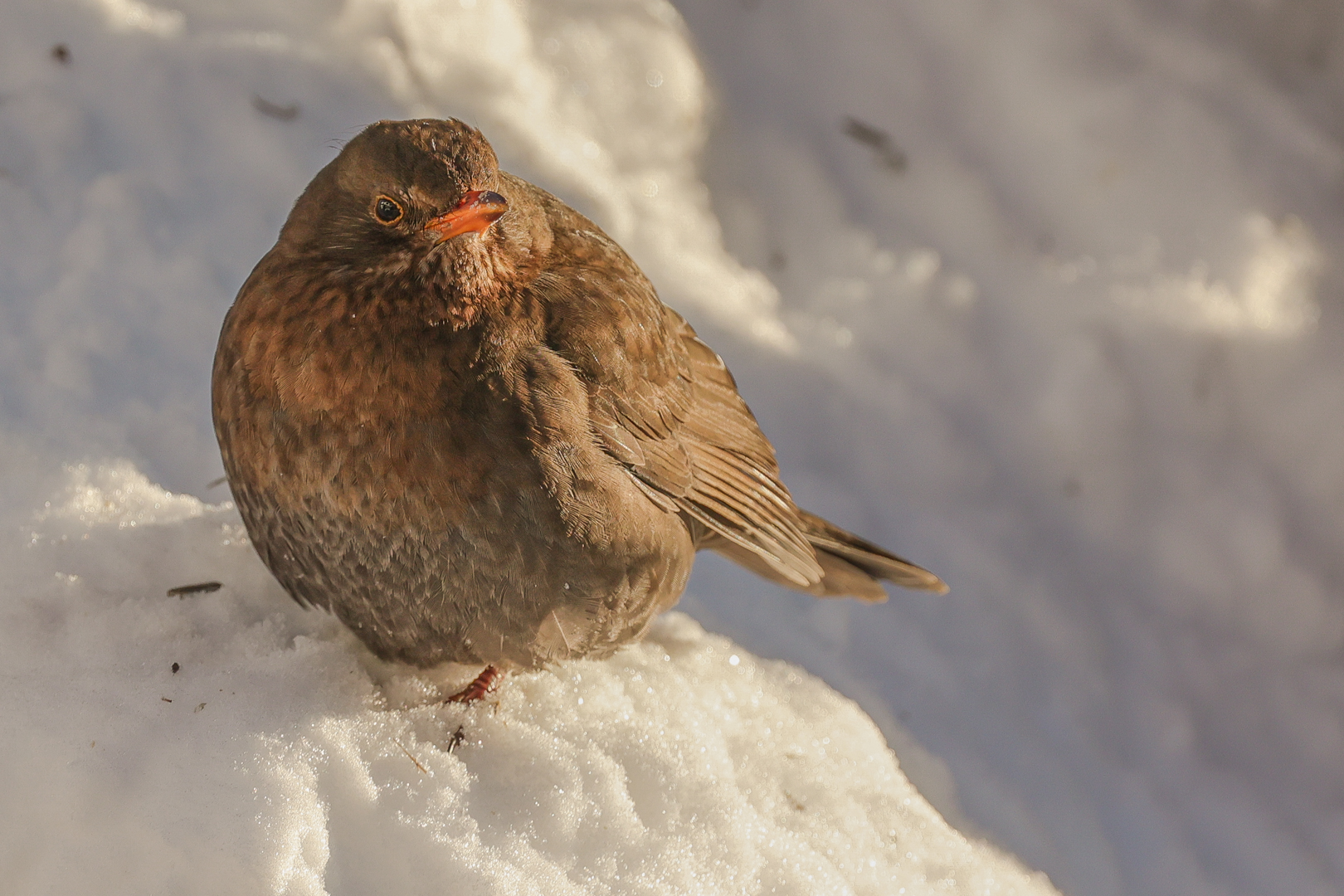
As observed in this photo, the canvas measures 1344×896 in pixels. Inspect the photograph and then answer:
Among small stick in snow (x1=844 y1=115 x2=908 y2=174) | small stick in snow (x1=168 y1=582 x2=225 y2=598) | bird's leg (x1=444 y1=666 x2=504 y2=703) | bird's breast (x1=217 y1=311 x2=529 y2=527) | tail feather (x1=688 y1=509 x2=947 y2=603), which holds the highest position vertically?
small stick in snow (x1=844 y1=115 x2=908 y2=174)

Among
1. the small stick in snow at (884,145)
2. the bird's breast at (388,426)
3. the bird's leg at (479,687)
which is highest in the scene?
the small stick in snow at (884,145)

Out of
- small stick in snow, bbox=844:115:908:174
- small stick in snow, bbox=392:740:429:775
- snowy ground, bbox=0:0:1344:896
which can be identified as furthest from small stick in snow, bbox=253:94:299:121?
small stick in snow, bbox=392:740:429:775

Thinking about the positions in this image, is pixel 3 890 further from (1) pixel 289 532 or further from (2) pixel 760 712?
(2) pixel 760 712

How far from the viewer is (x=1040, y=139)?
441cm

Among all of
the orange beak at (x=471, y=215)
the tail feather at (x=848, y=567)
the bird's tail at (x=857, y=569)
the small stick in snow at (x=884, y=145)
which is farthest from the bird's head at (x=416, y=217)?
the small stick in snow at (x=884, y=145)

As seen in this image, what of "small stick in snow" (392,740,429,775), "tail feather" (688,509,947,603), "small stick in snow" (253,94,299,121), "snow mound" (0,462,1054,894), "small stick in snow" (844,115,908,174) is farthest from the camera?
"small stick in snow" (844,115,908,174)

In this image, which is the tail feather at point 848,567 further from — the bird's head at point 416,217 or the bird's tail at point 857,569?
the bird's head at point 416,217

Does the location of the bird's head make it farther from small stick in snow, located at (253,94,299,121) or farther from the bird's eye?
small stick in snow, located at (253,94,299,121)

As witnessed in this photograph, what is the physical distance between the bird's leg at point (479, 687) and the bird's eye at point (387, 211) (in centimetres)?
114

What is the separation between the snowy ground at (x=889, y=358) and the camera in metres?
3.07

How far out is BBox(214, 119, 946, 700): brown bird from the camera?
2.40 metres

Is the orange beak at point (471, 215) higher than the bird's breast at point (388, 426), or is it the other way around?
the orange beak at point (471, 215)

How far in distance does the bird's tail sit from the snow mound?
1.15 ft

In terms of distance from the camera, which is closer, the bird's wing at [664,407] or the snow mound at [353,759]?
the snow mound at [353,759]
